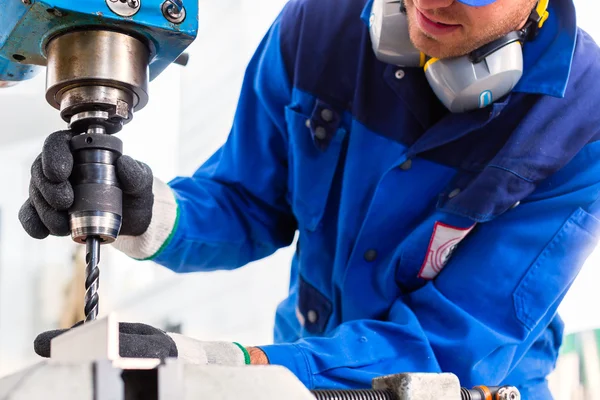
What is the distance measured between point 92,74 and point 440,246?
2.06ft

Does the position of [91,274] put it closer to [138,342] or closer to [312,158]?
[138,342]

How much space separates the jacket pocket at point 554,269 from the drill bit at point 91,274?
0.65m

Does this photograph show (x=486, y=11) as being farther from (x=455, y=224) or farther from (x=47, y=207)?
(x=47, y=207)

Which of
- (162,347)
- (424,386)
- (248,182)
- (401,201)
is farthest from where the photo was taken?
(248,182)

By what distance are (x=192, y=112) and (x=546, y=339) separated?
1274 mm

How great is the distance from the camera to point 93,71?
891mm

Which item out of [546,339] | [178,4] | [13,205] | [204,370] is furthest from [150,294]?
[204,370]

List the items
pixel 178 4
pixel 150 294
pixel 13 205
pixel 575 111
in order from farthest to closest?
pixel 150 294, pixel 13 205, pixel 575 111, pixel 178 4

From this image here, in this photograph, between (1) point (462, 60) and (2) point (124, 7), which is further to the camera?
(1) point (462, 60)

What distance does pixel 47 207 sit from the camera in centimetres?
94

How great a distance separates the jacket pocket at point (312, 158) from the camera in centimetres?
132

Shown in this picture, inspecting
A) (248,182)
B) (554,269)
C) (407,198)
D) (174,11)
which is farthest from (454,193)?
(174,11)

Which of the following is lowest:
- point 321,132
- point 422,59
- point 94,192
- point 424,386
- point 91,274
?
point 424,386

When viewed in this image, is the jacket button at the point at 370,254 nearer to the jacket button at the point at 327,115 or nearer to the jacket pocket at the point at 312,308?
the jacket pocket at the point at 312,308
